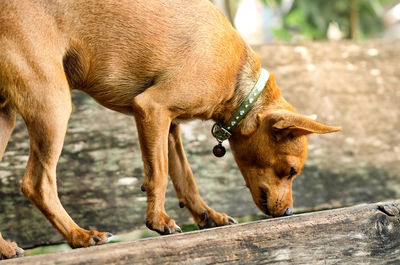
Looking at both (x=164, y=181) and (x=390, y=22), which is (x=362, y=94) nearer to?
(x=164, y=181)

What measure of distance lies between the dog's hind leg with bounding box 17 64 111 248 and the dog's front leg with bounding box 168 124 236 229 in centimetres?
95

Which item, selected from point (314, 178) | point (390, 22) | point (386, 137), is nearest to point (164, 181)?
point (314, 178)

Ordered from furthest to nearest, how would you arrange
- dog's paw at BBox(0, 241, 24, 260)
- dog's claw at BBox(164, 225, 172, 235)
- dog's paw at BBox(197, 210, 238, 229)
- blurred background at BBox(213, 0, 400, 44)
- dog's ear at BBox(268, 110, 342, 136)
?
blurred background at BBox(213, 0, 400, 44) → dog's paw at BBox(197, 210, 238, 229) → dog's ear at BBox(268, 110, 342, 136) → dog's claw at BBox(164, 225, 172, 235) → dog's paw at BBox(0, 241, 24, 260)

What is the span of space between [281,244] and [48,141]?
4.09 feet

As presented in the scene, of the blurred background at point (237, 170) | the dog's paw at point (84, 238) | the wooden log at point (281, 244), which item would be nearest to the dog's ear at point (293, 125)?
the wooden log at point (281, 244)

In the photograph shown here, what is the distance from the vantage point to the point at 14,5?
2.58 meters

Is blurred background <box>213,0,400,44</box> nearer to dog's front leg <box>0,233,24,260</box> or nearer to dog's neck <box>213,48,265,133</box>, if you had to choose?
dog's neck <box>213,48,265,133</box>

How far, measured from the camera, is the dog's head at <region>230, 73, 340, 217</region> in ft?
10.3

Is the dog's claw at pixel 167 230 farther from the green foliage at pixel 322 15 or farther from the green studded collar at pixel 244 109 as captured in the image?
the green foliage at pixel 322 15

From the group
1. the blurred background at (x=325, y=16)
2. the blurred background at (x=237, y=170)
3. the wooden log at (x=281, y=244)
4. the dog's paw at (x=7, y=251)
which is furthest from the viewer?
the blurred background at (x=325, y=16)

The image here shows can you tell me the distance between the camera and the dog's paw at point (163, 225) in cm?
274

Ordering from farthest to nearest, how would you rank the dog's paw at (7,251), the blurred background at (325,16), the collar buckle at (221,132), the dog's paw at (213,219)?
the blurred background at (325,16)
the dog's paw at (213,219)
the collar buckle at (221,132)
the dog's paw at (7,251)

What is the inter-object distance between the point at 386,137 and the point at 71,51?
337 centimetres

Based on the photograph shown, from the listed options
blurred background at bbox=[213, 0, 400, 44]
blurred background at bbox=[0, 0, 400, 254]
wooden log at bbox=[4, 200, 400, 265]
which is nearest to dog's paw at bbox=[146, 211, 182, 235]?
wooden log at bbox=[4, 200, 400, 265]
